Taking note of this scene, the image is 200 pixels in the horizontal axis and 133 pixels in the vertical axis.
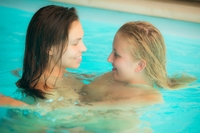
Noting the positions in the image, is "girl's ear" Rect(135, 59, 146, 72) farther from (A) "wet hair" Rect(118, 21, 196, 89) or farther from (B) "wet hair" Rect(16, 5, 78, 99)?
(B) "wet hair" Rect(16, 5, 78, 99)

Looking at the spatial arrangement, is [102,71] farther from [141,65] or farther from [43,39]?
[43,39]

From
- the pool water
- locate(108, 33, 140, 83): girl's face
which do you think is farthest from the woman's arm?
locate(108, 33, 140, 83): girl's face

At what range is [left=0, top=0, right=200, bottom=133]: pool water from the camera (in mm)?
1144

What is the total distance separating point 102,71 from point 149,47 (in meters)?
0.36

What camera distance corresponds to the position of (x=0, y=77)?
56.7 inches

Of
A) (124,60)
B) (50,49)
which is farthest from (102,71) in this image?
(50,49)

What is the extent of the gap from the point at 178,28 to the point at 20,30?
3.28ft

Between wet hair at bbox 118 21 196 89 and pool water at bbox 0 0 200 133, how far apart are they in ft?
0.38

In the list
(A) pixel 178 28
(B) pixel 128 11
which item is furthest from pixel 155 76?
(B) pixel 128 11

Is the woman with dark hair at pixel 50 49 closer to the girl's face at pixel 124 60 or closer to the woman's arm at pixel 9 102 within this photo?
the woman's arm at pixel 9 102

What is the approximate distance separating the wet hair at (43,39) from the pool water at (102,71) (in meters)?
0.12

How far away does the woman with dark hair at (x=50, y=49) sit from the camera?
46.1 inches

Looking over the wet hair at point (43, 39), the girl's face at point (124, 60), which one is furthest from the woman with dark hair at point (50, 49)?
the girl's face at point (124, 60)

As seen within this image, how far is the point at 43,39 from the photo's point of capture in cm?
118
